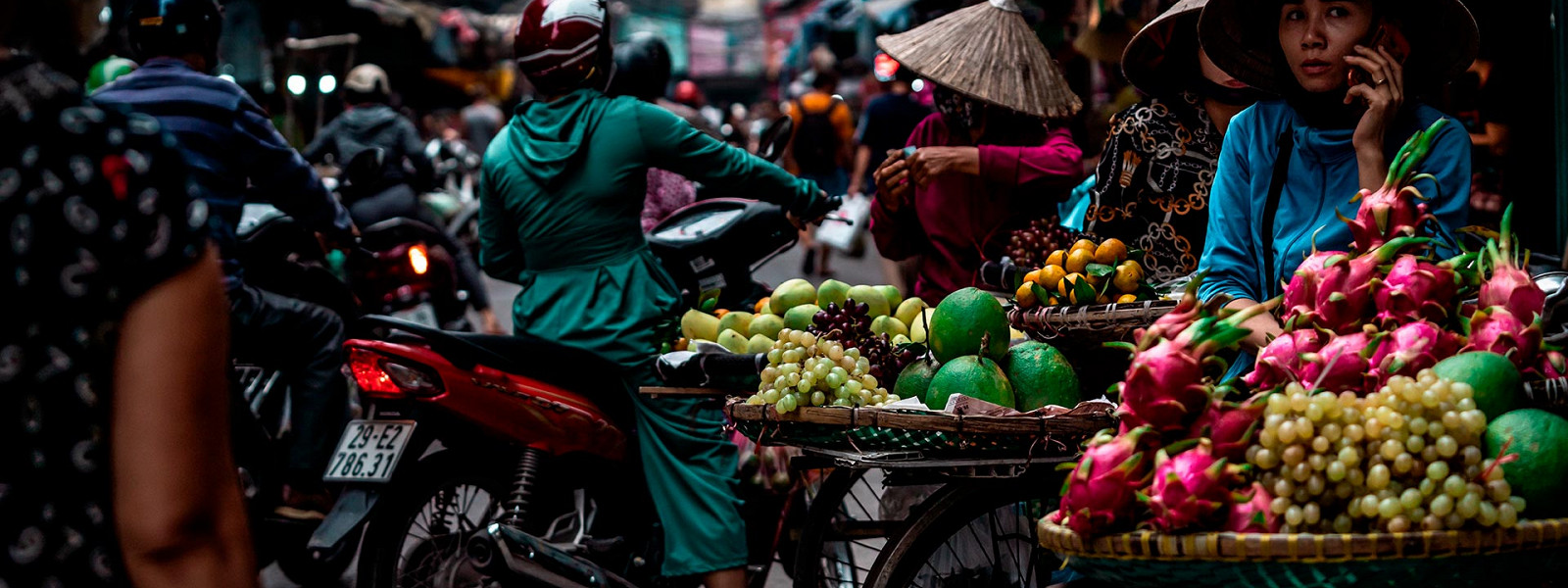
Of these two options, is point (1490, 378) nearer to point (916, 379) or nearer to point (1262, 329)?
point (1262, 329)

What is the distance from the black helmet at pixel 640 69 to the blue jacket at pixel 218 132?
1.48 meters

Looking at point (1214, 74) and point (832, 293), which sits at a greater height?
point (1214, 74)

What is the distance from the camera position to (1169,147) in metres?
4.04

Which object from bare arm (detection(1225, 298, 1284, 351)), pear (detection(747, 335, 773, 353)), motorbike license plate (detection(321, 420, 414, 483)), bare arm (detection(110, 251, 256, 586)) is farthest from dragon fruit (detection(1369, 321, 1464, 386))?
motorbike license plate (detection(321, 420, 414, 483))

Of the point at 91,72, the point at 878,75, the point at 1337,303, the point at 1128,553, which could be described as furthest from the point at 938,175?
the point at 878,75

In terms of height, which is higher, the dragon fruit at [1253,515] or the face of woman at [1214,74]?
the face of woman at [1214,74]

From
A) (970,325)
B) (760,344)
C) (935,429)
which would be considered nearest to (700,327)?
(760,344)

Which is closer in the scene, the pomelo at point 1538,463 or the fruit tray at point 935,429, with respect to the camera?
the pomelo at point 1538,463

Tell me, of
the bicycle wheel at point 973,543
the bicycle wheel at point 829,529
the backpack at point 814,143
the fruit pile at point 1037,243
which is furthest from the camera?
the backpack at point 814,143

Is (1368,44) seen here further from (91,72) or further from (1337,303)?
(91,72)

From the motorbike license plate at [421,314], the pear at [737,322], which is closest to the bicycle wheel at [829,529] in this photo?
the pear at [737,322]

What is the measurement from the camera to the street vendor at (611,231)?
164 inches

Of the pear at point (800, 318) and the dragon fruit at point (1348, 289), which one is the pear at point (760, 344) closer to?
the pear at point (800, 318)

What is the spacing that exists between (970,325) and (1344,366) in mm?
1213
